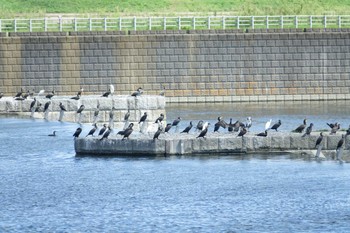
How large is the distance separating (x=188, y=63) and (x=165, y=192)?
31304mm

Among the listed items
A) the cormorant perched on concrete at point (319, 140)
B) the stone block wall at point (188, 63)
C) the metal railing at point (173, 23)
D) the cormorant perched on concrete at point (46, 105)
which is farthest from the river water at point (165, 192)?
the metal railing at point (173, 23)

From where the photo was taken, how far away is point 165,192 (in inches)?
1566

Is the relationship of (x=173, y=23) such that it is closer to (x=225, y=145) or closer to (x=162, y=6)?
(x=162, y=6)

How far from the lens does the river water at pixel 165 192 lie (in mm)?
35406

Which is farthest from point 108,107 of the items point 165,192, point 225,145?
point 165,192

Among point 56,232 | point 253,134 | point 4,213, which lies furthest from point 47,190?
point 253,134

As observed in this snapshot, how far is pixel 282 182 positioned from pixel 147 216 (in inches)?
241

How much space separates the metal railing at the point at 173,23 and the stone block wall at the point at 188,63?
0.74 meters

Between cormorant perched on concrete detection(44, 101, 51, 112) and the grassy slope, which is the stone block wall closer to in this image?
the grassy slope

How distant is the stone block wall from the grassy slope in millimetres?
9658

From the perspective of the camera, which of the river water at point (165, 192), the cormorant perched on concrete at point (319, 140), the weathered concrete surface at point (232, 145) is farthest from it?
the weathered concrete surface at point (232, 145)

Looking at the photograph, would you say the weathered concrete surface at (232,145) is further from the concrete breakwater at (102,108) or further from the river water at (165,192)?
the concrete breakwater at (102,108)

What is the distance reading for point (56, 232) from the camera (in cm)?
3438

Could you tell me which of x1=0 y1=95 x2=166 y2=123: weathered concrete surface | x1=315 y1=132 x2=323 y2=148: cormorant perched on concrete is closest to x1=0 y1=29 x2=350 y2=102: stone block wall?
x1=0 y1=95 x2=166 y2=123: weathered concrete surface
